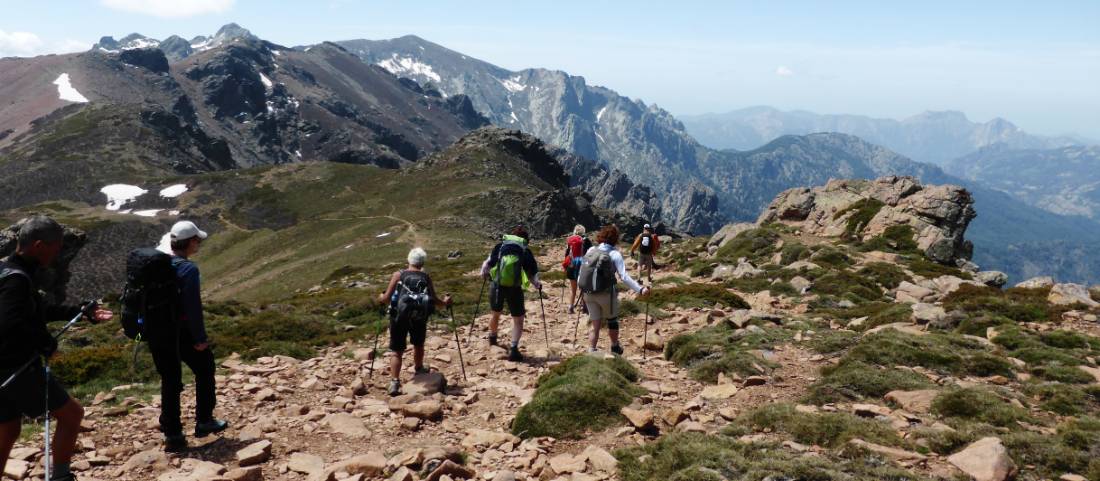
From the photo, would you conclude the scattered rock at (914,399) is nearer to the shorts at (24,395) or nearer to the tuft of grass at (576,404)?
the tuft of grass at (576,404)

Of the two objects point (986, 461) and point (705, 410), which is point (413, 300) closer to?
point (705, 410)

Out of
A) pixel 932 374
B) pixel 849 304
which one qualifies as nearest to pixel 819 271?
pixel 849 304

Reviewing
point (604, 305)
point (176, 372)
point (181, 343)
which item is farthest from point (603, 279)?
point (176, 372)

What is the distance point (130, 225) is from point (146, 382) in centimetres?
11489

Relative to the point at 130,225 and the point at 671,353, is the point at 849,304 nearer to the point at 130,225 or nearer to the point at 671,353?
the point at 671,353

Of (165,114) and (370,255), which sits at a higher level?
(165,114)

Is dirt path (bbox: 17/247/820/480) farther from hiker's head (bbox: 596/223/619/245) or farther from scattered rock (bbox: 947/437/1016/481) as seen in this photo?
scattered rock (bbox: 947/437/1016/481)

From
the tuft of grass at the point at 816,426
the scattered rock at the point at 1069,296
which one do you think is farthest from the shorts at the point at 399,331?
the scattered rock at the point at 1069,296

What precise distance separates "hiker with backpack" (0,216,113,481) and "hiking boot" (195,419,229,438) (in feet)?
6.73

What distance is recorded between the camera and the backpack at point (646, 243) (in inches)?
1081

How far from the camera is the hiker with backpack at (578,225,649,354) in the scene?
13.5m

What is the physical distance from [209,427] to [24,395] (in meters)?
2.91

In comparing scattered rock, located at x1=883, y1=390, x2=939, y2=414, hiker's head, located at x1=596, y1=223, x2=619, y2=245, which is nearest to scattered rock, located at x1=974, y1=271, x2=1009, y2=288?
scattered rock, located at x1=883, y1=390, x2=939, y2=414

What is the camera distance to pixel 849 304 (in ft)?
74.9
